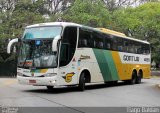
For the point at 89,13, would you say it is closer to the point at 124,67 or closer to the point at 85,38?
the point at 124,67

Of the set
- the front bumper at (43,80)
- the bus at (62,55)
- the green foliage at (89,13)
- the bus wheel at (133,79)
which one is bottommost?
the bus wheel at (133,79)

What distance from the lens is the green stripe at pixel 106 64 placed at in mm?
22930

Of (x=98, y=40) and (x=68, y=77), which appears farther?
(x=98, y=40)

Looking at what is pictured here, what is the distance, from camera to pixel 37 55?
18.8 meters

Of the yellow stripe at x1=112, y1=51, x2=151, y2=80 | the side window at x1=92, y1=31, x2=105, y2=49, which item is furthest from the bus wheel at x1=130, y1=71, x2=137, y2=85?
the side window at x1=92, y1=31, x2=105, y2=49

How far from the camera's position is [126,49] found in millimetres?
27359

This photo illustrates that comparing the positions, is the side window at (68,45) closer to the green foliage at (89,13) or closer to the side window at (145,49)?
the side window at (145,49)

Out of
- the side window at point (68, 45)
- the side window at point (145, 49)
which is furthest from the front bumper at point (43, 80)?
the side window at point (145, 49)

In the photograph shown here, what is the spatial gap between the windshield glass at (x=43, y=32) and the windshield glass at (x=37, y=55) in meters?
0.31

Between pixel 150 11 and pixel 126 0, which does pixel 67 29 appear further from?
pixel 126 0

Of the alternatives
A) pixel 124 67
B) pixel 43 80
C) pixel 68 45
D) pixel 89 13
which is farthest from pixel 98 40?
pixel 89 13

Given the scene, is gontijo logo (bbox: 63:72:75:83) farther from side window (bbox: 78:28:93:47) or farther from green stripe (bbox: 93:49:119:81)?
green stripe (bbox: 93:49:119:81)

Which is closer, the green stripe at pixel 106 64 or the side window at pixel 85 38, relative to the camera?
the side window at pixel 85 38

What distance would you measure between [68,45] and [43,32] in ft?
4.44
